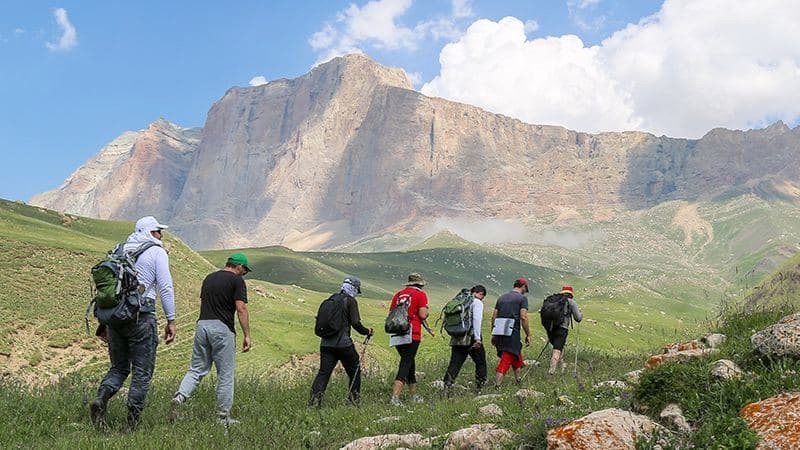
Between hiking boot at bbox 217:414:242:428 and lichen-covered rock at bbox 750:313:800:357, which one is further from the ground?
lichen-covered rock at bbox 750:313:800:357

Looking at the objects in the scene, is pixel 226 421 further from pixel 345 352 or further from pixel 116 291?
pixel 345 352

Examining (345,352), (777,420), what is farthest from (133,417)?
(777,420)

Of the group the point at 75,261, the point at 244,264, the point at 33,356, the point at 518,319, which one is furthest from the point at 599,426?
the point at 75,261

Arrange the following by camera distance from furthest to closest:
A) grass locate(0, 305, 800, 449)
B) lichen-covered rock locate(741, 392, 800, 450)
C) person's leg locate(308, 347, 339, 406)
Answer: person's leg locate(308, 347, 339, 406) < grass locate(0, 305, 800, 449) < lichen-covered rock locate(741, 392, 800, 450)

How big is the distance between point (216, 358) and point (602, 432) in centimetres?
628

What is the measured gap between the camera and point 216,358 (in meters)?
10.1

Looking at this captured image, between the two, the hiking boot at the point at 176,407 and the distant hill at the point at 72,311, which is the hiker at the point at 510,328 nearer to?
the distant hill at the point at 72,311

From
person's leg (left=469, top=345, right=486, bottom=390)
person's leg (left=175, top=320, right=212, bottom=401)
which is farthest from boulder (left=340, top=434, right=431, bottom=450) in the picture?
person's leg (left=469, top=345, right=486, bottom=390)

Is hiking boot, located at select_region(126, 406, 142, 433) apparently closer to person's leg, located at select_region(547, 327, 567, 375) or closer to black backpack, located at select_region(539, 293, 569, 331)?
person's leg, located at select_region(547, 327, 567, 375)

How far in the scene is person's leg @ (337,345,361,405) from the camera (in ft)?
40.6

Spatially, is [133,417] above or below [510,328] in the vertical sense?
below

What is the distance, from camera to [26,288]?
27.3 metres

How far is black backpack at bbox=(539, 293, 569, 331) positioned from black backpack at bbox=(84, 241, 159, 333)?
10422 mm

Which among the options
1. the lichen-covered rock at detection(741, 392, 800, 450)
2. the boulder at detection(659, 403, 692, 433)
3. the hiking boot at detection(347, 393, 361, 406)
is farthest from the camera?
the hiking boot at detection(347, 393, 361, 406)
